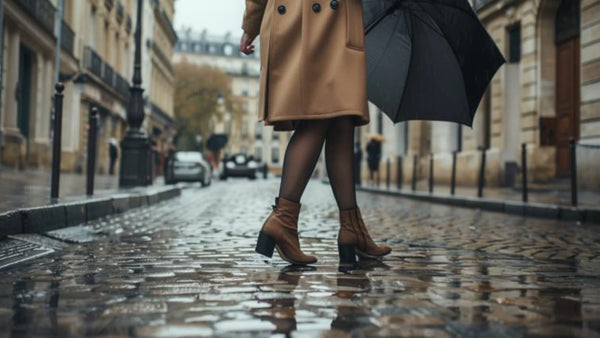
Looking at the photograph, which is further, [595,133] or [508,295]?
[595,133]

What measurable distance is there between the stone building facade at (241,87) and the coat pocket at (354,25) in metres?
87.7

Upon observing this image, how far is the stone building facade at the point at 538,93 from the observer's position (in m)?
14.0

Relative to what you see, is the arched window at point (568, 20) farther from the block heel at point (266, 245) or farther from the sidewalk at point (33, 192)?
the block heel at point (266, 245)

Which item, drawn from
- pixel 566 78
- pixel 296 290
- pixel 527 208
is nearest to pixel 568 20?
pixel 566 78

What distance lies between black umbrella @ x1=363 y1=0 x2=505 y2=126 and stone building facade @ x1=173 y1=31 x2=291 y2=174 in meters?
86.8

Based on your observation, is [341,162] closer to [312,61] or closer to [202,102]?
[312,61]

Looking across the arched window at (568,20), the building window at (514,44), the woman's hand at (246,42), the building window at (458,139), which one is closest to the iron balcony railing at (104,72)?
→ the building window at (458,139)

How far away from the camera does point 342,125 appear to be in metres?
3.65

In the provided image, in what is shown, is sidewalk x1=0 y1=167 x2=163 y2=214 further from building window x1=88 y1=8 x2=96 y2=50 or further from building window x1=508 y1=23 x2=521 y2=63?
building window x1=88 y1=8 x2=96 y2=50

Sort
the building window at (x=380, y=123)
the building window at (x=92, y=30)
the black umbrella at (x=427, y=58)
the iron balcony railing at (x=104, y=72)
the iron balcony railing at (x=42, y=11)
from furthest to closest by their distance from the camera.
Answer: the building window at (x=380, y=123), the building window at (x=92, y=30), the iron balcony railing at (x=104, y=72), the iron balcony railing at (x=42, y=11), the black umbrella at (x=427, y=58)

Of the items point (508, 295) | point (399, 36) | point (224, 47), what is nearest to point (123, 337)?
point (508, 295)

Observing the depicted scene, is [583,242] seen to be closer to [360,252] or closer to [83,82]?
[360,252]

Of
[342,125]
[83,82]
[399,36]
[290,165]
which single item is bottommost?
[290,165]

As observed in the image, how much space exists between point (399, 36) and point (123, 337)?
119 inches
